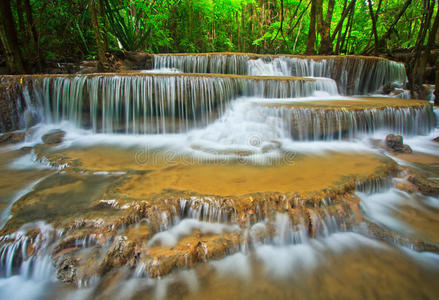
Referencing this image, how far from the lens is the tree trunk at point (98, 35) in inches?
254

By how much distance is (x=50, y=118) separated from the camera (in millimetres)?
5574

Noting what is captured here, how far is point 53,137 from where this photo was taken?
4742 mm

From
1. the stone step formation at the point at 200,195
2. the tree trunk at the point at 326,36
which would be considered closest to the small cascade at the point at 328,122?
the stone step formation at the point at 200,195

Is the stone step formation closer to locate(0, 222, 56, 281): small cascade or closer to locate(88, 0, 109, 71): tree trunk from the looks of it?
locate(0, 222, 56, 281): small cascade

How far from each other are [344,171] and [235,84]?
3.64 m

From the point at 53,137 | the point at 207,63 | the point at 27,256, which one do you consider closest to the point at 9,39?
the point at 53,137

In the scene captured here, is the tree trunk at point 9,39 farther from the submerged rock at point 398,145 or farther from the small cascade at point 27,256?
the submerged rock at point 398,145

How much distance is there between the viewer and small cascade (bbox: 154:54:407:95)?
326 inches

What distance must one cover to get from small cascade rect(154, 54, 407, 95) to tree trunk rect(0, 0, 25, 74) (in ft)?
13.4

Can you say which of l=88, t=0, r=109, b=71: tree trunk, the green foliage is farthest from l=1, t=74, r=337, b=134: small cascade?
the green foliage

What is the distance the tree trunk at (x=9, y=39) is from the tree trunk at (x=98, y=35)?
6.81 feet

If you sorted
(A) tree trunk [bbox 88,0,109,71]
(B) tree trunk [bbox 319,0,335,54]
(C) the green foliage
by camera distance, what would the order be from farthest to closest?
(B) tree trunk [bbox 319,0,335,54], (C) the green foliage, (A) tree trunk [bbox 88,0,109,71]

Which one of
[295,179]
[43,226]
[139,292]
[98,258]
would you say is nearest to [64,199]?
[43,226]

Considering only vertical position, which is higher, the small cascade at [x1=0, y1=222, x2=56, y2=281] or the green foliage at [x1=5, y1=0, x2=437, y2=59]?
the green foliage at [x1=5, y1=0, x2=437, y2=59]
